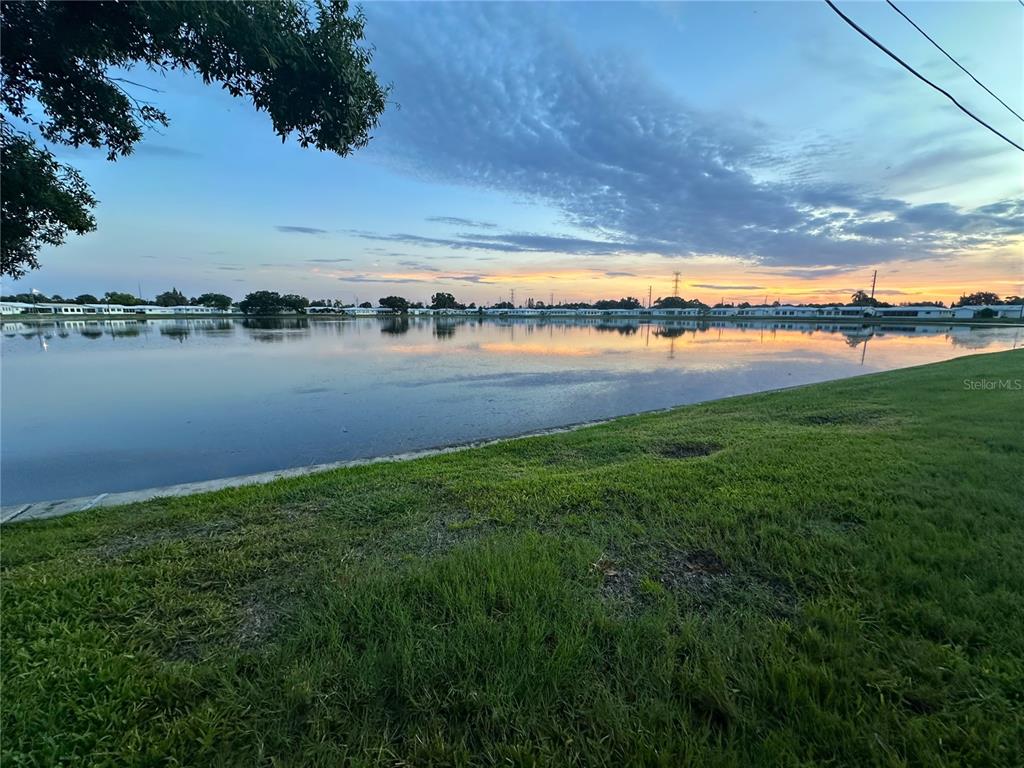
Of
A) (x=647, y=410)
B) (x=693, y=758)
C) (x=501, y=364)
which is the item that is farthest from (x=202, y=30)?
(x=501, y=364)

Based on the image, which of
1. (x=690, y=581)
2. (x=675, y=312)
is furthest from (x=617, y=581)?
(x=675, y=312)

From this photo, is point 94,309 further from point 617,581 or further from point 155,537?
point 617,581

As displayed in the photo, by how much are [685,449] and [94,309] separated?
144m

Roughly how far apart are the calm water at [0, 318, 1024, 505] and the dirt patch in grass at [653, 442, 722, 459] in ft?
14.0

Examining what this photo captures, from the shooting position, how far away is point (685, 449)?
7109mm

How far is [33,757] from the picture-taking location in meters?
1.78

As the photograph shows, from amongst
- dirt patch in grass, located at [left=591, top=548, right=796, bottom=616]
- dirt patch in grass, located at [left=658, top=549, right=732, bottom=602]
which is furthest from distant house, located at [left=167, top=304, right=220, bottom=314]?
dirt patch in grass, located at [left=658, top=549, right=732, bottom=602]

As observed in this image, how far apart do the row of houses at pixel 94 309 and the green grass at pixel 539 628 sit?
113340 mm

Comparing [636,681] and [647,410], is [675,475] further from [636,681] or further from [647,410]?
[647,410]

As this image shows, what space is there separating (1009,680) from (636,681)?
1769mm

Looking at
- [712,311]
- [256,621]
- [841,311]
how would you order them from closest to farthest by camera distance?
[256,621] → [841,311] → [712,311]

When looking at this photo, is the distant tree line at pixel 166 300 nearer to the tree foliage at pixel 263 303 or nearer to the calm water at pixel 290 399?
the tree foliage at pixel 263 303

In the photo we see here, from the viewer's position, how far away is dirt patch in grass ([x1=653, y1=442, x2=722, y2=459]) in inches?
264

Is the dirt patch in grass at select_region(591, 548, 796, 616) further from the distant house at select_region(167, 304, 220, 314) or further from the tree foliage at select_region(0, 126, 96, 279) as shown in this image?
the distant house at select_region(167, 304, 220, 314)
